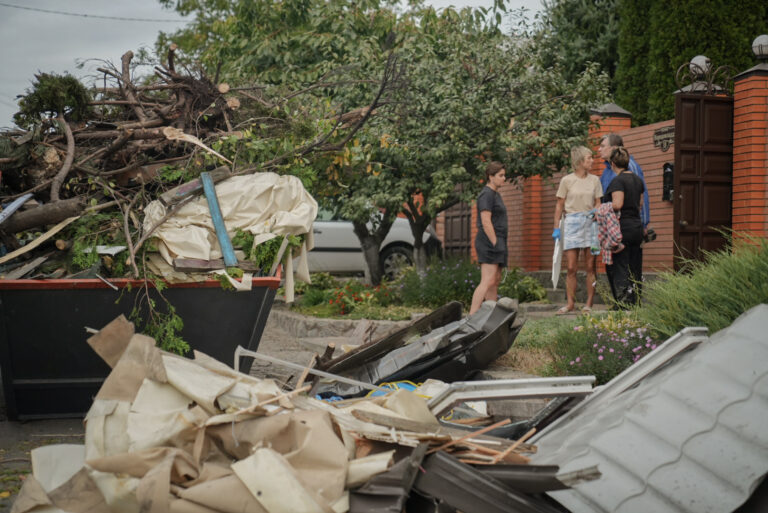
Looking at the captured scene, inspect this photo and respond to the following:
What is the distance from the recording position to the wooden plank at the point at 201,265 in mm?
5012

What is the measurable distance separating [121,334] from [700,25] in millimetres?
12432

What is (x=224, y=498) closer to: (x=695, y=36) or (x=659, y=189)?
(x=659, y=189)

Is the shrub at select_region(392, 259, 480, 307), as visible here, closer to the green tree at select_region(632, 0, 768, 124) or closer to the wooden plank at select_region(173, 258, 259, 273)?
the green tree at select_region(632, 0, 768, 124)

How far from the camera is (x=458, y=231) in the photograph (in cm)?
1619

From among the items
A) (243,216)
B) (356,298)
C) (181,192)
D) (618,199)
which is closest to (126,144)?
(181,192)

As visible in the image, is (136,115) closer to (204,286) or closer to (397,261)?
(204,286)

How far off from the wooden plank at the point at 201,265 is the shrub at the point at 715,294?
278 cm

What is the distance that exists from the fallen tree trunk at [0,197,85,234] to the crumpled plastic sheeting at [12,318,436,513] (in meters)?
2.49

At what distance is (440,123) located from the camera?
10266mm

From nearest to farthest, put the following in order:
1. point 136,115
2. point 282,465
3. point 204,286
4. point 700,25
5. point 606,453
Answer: point 282,465 < point 606,453 < point 204,286 < point 136,115 < point 700,25

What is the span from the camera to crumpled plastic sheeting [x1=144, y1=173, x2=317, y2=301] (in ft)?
16.7

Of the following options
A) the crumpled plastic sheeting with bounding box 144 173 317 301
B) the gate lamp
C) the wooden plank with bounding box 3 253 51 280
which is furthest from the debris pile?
the gate lamp

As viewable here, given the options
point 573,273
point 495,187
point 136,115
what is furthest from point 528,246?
point 136,115

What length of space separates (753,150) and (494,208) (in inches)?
142
